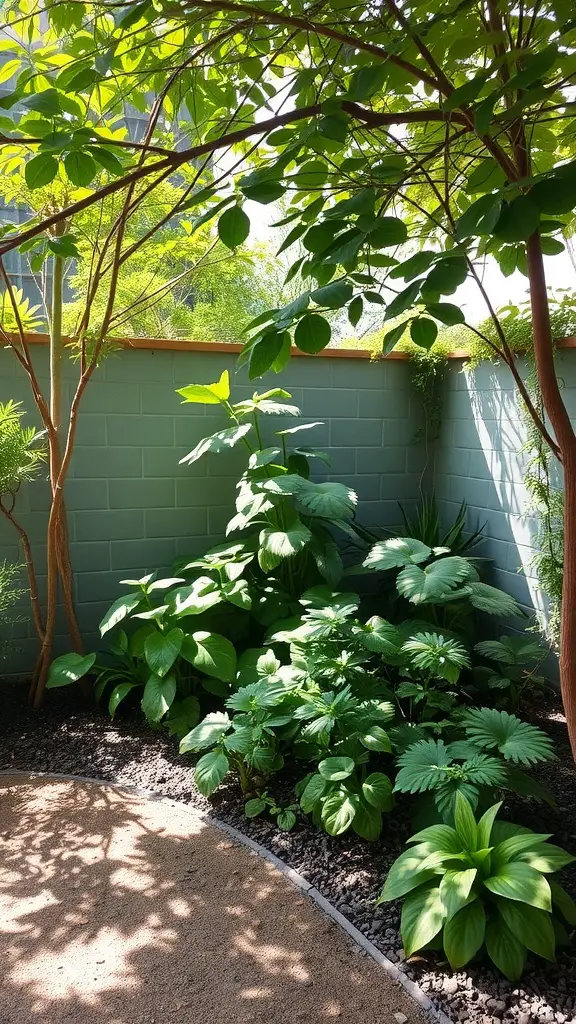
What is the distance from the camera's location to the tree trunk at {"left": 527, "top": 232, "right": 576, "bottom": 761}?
1217 mm

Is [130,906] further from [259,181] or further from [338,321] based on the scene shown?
[338,321]

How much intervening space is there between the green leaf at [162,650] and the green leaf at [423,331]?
1641 mm

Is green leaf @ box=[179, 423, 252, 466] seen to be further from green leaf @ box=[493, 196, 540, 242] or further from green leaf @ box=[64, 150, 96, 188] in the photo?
green leaf @ box=[493, 196, 540, 242]

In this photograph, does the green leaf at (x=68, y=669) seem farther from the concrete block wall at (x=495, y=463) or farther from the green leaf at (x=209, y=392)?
the concrete block wall at (x=495, y=463)

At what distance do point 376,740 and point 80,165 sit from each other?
4.84 feet

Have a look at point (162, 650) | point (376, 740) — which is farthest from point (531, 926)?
point (162, 650)

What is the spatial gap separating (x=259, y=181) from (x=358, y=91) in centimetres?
16

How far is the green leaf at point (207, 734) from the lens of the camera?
2.10 metres

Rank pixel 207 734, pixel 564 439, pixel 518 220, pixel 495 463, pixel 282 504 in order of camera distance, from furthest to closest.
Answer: pixel 495 463 → pixel 282 504 → pixel 207 734 → pixel 564 439 → pixel 518 220

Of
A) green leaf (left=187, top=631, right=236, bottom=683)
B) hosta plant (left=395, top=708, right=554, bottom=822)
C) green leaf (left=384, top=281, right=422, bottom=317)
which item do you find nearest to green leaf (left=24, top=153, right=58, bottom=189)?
green leaf (left=384, top=281, right=422, bottom=317)

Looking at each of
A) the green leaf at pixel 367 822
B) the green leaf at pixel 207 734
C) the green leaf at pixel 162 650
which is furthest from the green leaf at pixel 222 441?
the green leaf at pixel 367 822

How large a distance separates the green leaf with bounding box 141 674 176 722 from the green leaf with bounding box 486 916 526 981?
128cm

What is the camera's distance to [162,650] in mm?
2445

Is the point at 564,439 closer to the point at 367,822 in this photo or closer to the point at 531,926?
the point at 531,926
